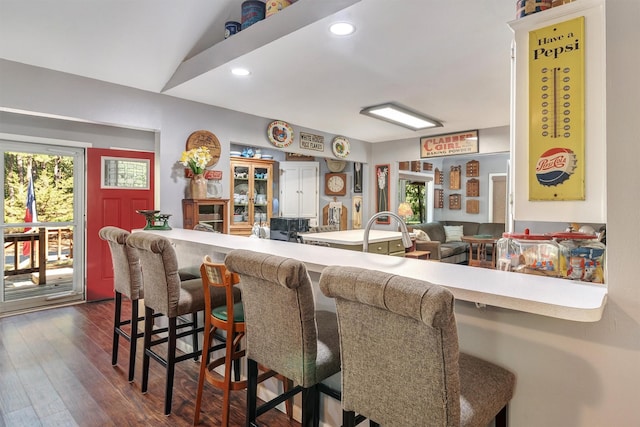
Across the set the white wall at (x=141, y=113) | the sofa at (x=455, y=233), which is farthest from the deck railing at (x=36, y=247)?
the sofa at (x=455, y=233)

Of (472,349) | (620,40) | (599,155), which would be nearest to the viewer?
(620,40)

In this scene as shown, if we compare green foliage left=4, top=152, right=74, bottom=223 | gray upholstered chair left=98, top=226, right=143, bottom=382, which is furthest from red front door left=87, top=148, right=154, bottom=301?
gray upholstered chair left=98, top=226, right=143, bottom=382

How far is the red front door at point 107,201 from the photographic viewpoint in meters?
4.26

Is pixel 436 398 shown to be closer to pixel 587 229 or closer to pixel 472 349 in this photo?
pixel 472 349

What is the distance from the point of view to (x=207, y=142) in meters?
4.02

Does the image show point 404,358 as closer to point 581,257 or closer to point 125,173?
point 581,257

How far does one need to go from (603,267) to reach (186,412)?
7.02 feet

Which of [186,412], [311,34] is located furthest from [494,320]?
[311,34]

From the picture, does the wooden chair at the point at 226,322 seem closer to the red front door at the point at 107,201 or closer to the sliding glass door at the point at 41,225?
the red front door at the point at 107,201

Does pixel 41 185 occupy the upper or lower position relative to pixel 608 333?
upper

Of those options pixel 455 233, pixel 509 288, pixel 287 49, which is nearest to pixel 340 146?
pixel 287 49

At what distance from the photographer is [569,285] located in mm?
1209

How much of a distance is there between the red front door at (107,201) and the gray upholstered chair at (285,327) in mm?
3648

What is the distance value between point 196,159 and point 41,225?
198 centimetres
